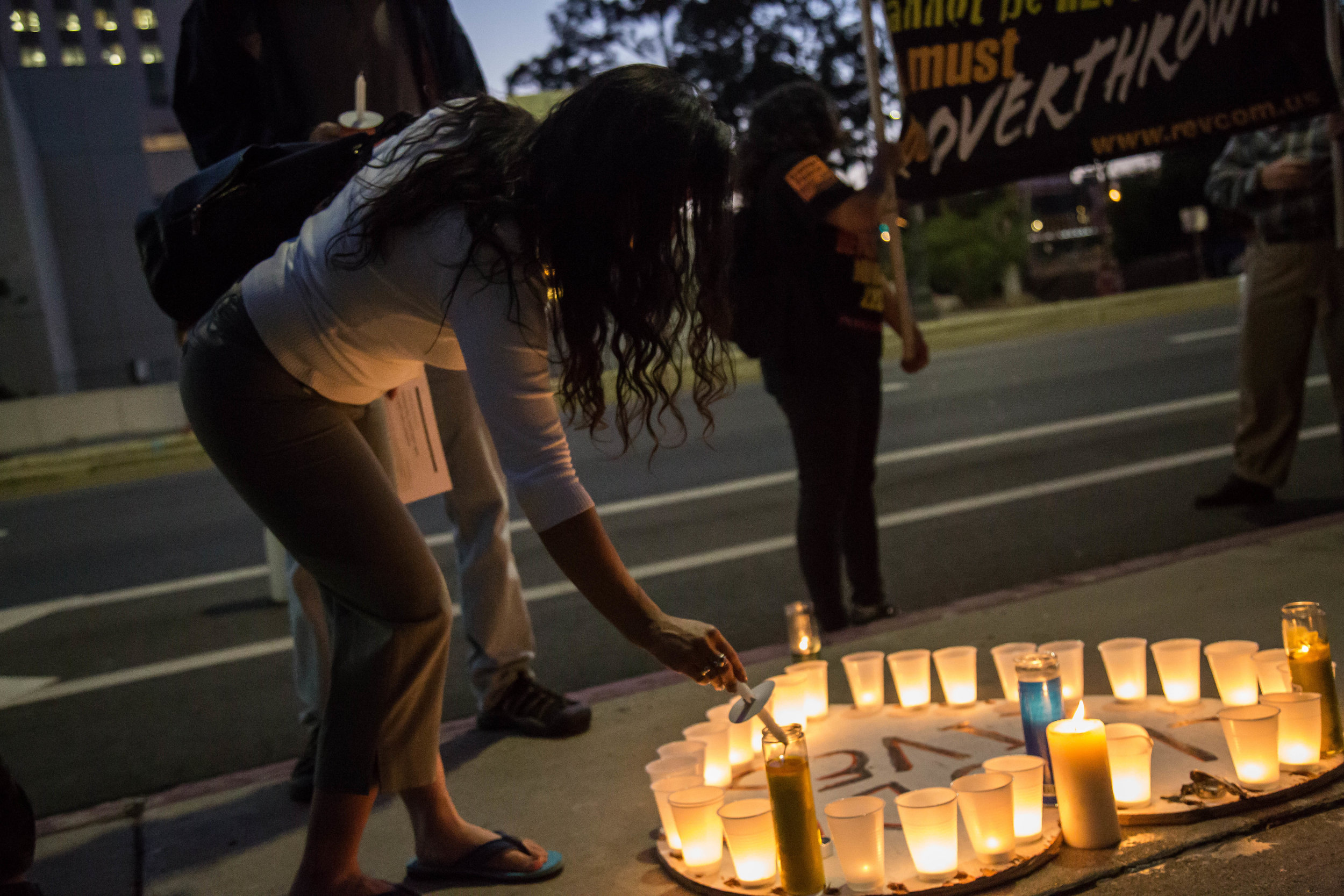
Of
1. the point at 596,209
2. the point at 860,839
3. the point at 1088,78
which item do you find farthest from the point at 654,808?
the point at 1088,78

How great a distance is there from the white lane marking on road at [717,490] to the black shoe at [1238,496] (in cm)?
289

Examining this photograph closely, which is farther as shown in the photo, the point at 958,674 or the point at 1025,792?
the point at 958,674

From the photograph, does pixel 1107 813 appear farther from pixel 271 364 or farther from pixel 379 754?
pixel 271 364

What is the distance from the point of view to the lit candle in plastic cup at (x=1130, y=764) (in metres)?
2.62

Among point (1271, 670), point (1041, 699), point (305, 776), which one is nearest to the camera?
point (1041, 699)

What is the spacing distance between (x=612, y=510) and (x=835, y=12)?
29339 mm

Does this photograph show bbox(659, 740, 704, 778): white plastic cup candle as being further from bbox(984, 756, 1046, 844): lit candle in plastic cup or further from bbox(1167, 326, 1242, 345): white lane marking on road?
bbox(1167, 326, 1242, 345): white lane marking on road

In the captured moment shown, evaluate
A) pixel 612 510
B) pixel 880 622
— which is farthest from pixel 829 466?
pixel 612 510

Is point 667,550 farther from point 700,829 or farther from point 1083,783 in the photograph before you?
point 1083,783

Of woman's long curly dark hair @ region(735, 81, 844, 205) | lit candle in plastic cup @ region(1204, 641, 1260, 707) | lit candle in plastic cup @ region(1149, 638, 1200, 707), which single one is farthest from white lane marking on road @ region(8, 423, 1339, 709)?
lit candle in plastic cup @ region(1204, 641, 1260, 707)

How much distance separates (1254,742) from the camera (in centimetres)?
259

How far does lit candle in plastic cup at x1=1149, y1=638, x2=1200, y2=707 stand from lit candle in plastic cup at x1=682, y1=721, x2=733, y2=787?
113 cm

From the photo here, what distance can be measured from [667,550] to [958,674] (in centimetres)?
379

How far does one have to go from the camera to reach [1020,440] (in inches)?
380
